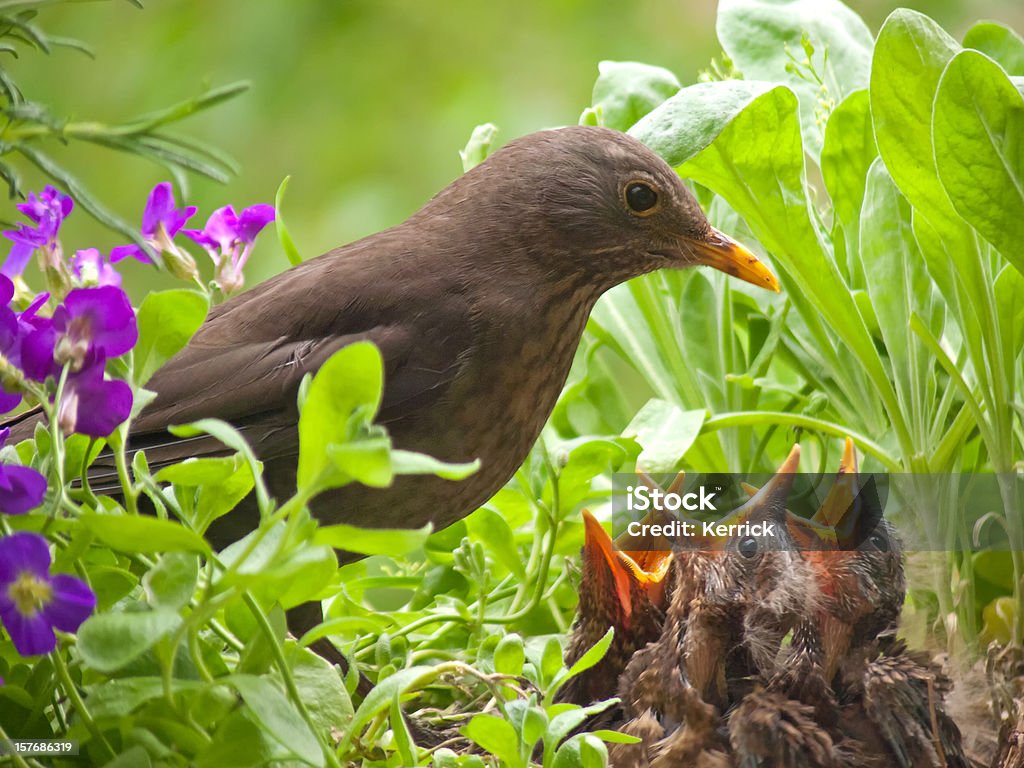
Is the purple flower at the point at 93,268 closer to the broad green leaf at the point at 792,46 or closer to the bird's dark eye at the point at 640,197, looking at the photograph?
the bird's dark eye at the point at 640,197

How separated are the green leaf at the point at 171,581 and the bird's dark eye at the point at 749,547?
2.17ft

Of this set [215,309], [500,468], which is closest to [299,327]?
[215,309]

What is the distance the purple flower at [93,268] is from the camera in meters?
1.22

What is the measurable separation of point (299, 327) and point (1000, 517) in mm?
826

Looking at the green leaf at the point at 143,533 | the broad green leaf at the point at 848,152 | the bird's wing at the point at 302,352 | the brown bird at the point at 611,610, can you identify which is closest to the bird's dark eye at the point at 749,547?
the brown bird at the point at 611,610

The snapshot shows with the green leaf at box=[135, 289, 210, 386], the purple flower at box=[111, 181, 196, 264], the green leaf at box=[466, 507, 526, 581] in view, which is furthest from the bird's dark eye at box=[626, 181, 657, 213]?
the green leaf at box=[135, 289, 210, 386]

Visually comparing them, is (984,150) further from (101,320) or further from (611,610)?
(101,320)

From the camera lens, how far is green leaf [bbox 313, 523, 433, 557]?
742 millimetres

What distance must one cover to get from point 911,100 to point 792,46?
0.45 m

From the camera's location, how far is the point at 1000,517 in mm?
1468

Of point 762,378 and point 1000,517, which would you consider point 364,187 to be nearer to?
point 762,378

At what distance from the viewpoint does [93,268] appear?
1227 millimetres

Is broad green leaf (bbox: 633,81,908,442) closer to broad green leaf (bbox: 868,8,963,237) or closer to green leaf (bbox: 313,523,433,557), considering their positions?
broad green leaf (bbox: 868,8,963,237)

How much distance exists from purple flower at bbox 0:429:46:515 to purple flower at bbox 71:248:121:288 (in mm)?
410
